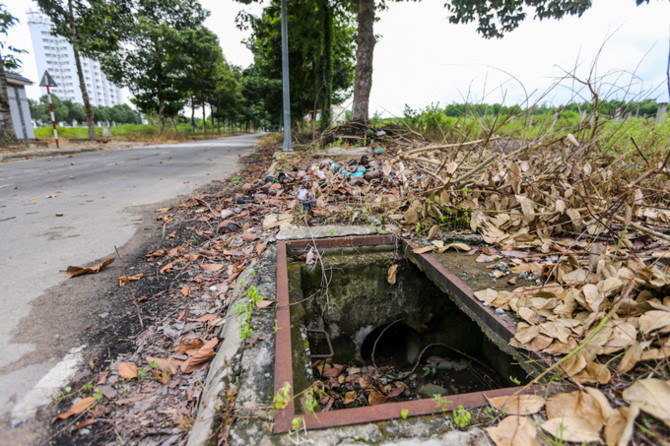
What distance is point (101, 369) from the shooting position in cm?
141

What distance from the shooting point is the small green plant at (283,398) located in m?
0.99

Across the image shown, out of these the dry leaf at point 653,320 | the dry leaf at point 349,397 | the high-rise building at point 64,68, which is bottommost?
the dry leaf at point 349,397

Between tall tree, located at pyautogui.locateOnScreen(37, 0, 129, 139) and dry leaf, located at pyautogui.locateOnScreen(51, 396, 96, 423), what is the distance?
601 inches

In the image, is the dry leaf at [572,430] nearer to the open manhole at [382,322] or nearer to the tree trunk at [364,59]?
the open manhole at [382,322]

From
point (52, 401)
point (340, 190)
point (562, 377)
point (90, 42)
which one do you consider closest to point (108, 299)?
point (52, 401)

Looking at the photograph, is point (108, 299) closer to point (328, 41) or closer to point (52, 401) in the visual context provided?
point (52, 401)

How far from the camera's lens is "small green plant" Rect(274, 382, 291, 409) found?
994 mm

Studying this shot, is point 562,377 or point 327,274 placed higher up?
point 562,377

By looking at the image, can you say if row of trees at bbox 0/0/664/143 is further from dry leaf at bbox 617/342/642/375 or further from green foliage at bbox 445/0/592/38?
dry leaf at bbox 617/342/642/375

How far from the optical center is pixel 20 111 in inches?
605

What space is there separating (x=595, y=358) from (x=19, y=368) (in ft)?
7.64

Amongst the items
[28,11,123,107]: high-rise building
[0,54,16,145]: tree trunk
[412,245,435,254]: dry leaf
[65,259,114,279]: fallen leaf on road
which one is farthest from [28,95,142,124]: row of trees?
[412,245,435,254]: dry leaf

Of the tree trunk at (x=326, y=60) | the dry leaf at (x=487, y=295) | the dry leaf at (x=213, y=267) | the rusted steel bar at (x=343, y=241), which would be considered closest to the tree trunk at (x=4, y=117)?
the tree trunk at (x=326, y=60)

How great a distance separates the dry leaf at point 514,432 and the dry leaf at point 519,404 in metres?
0.03
